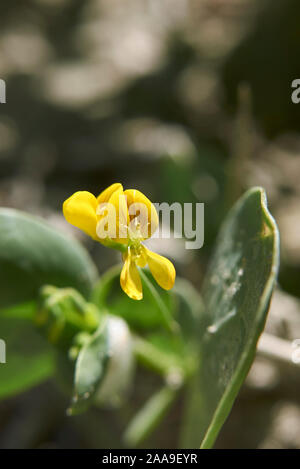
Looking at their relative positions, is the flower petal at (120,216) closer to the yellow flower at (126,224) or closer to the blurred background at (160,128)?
the yellow flower at (126,224)

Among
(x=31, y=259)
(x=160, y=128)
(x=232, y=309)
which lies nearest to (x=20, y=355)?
(x=31, y=259)

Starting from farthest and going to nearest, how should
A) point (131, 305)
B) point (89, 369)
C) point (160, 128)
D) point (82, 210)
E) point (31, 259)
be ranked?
point (160, 128), point (131, 305), point (31, 259), point (89, 369), point (82, 210)

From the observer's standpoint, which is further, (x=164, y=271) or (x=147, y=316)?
(x=147, y=316)

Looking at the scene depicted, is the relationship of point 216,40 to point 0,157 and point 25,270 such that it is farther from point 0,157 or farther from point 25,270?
point 25,270

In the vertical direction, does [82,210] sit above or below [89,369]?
above

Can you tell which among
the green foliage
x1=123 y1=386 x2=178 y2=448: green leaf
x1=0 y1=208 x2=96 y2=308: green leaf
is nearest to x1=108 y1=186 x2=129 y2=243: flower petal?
the green foliage

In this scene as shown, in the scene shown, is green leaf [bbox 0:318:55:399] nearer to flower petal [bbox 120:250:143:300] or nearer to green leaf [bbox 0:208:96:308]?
green leaf [bbox 0:208:96:308]

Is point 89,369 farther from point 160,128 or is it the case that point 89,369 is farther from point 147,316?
point 160,128

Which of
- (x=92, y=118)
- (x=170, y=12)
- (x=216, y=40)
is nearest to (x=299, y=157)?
(x=216, y=40)
